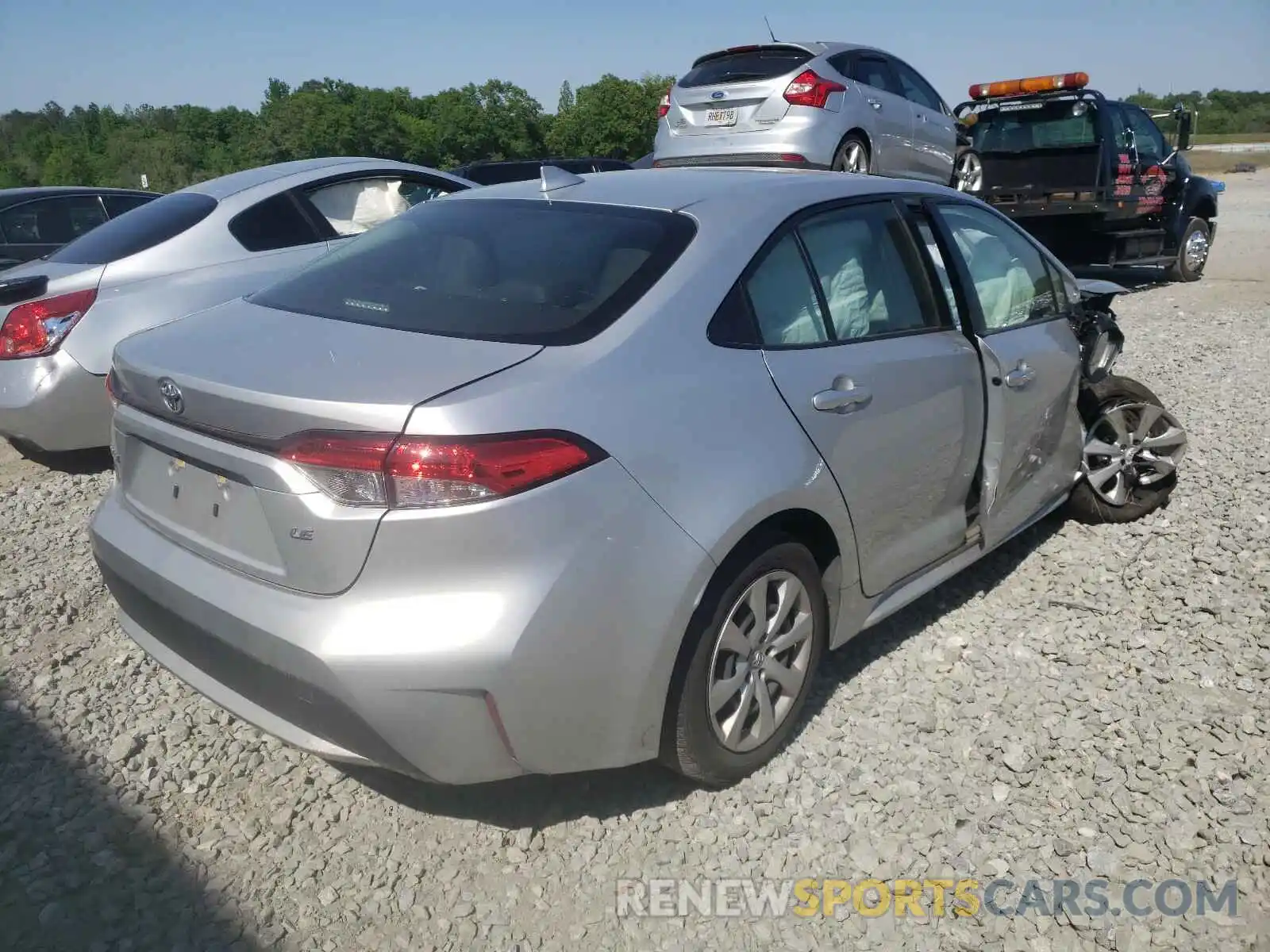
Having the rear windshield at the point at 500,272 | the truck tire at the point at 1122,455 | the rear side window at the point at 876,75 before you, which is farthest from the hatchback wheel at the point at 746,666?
the rear side window at the point at 876,75

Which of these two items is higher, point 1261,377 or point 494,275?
point 494,275

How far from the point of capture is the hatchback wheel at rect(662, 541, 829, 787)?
8.60 feet

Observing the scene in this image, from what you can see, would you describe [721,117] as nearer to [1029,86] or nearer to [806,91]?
[806,91]

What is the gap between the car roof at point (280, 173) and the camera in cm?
616

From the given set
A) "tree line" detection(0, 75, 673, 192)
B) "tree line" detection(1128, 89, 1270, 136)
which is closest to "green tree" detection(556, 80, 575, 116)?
"tree line" detection(0, 75, 673, 192)

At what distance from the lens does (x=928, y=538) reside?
3.51 m

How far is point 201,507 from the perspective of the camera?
254 cm

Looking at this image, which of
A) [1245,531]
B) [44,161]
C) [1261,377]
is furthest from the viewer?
[44,161]

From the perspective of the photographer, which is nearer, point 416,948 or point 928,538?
point 416,948

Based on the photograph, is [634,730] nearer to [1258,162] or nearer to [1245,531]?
[1245,531]

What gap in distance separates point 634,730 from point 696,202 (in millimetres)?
1555

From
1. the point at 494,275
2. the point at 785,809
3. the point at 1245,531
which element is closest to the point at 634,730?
the point at 785,809

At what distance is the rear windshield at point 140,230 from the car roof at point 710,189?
2.98 m

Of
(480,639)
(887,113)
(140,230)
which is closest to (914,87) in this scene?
(887,113)
